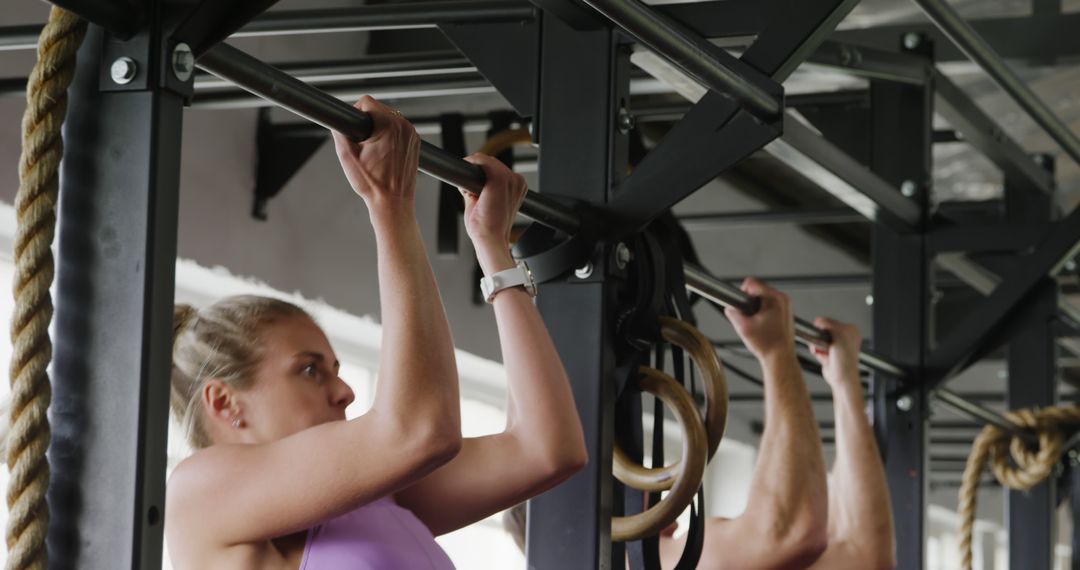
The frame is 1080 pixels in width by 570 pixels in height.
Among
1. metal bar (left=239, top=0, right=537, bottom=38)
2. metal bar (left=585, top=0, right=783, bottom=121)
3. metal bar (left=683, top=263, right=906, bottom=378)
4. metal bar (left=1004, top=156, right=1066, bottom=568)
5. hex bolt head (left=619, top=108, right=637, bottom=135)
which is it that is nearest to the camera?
metal bar (left=585, top=0, right=783, bottom=121)

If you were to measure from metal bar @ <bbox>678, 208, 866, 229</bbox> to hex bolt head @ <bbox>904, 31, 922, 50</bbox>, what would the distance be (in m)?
0.70

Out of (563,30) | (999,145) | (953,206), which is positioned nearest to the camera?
(563,30)

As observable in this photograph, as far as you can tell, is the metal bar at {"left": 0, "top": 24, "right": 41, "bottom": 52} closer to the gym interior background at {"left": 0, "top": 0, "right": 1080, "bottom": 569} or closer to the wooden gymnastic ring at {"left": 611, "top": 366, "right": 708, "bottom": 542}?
the gym interior background at {"left": 0, "top": 0, "right": 1080, "bottom": 569}

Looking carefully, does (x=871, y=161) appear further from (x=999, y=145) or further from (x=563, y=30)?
(x=563, y=30)

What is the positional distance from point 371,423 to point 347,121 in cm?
26

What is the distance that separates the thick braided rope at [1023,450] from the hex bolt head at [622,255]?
176 centimetres

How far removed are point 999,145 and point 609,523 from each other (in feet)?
6.88

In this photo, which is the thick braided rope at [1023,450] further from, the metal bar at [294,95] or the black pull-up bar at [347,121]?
the metal bar at [294,95]

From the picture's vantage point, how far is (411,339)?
1.31m

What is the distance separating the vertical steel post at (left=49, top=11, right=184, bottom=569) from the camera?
1.06m

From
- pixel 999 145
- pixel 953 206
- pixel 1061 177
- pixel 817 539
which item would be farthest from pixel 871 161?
pixel 1061 177

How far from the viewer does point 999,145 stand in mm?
3494

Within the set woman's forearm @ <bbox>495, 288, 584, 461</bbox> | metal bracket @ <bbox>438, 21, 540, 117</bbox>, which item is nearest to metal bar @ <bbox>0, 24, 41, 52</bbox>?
metal bracket @ <bbox>438, 21, 540, 117</bbox>

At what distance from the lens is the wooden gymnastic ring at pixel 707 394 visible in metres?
1.80
